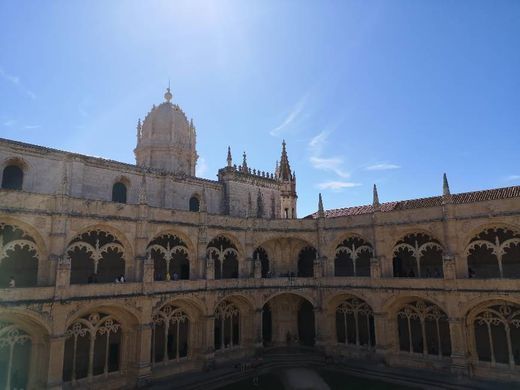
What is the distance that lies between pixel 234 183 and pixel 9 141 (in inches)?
722

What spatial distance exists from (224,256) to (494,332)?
19515 millimetres

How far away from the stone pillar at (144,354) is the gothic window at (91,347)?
1683 mm

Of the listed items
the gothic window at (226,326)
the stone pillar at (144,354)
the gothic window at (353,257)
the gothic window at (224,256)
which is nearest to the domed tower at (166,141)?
the gothic window at (224,256)

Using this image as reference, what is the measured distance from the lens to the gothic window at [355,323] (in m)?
29.7

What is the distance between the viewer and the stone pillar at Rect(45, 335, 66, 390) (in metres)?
20.3

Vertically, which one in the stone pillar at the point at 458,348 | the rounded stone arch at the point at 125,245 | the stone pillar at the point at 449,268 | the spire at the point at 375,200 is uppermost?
the spire at the point at 375,200

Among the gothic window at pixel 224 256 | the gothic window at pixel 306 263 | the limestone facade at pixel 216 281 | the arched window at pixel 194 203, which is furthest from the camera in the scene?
the gothic window at pixel 306 263

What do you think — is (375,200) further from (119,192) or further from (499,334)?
(119,192)

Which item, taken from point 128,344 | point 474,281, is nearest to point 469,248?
point 474,281

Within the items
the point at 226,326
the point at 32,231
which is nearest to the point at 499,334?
the point at 226,326

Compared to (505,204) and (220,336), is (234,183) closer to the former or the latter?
(220,336)

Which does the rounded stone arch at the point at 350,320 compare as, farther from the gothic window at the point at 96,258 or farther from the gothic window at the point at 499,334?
the gothic window at the point at 96,258

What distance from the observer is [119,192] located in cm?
3008

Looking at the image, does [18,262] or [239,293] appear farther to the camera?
[239,293]
